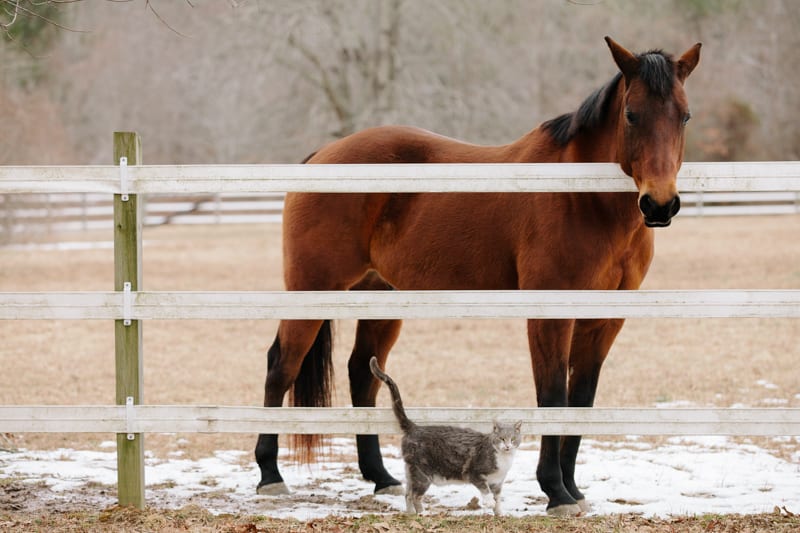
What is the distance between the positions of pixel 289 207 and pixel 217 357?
567 cm

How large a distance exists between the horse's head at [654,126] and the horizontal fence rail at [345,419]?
93 centimetres

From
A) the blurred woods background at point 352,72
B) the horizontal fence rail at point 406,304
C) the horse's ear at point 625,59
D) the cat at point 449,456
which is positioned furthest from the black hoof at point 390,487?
the blurred woods background at point 352,72

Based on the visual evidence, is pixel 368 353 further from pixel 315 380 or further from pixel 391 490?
pixel 391 490

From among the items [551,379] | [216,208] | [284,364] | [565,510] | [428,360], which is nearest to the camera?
[565,510]

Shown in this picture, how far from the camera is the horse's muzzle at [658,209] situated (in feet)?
13.2

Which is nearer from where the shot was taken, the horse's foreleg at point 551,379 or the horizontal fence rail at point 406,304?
the horizontal fence rail at point 406,304

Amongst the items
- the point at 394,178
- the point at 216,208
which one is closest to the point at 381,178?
the point at 394,178

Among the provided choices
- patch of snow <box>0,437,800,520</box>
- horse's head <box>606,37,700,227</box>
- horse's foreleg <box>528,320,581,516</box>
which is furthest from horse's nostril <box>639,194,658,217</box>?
patch of snow <box>0,437,800,520</box>

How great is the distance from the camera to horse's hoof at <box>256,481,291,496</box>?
509cm

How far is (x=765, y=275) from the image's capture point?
639 inches

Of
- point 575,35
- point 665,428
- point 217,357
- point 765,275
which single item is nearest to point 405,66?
point 575,35

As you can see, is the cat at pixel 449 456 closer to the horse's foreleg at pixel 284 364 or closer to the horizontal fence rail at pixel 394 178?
the horizontal fence rail at pixel 394 178

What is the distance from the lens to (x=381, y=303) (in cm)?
434

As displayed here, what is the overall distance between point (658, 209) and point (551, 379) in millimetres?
1078
